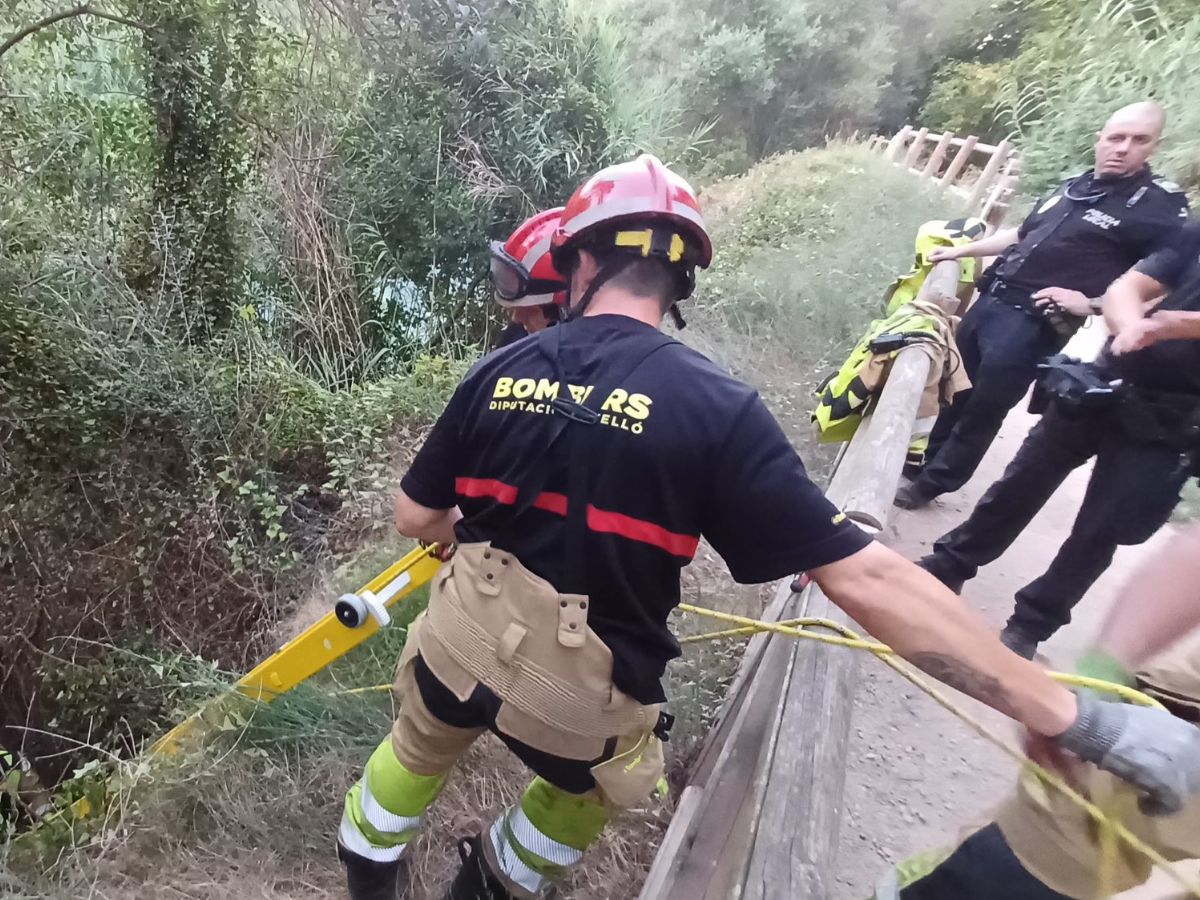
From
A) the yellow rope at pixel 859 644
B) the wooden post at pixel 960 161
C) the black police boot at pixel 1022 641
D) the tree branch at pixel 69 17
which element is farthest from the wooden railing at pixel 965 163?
the tree branch at pixel 69 17

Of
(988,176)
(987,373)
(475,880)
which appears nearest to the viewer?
(475,880)

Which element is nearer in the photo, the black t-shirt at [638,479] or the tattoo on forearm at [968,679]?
the tattoo on forearm at [968,679]

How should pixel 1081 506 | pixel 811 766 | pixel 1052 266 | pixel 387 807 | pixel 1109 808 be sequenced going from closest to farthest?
pixel 1109 808 < pixel 811 766 < pixel 387 807 < pixel 1081 506 < pixel 1052 266

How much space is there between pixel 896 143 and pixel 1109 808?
962 centimetres

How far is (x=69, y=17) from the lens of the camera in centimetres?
432

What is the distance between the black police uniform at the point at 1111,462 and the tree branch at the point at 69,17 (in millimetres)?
5322

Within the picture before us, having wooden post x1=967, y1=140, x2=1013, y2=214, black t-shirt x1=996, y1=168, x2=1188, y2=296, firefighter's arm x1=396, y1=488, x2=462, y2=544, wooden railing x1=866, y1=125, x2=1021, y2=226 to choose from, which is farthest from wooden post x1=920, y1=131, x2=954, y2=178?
firefighter's arm x1=396, y1=488, x2=462, y2=544

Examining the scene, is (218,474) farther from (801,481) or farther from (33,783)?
(801,481)

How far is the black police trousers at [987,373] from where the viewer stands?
357cm

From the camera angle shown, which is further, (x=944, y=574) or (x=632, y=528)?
(x=944, y=574)

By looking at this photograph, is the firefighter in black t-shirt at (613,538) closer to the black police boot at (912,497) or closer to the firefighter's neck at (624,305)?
the firefighter's neck at (624,305)

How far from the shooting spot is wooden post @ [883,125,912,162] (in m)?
9.09

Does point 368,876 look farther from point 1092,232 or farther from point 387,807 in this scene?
point 1092,232

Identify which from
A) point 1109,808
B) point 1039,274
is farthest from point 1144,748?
point 1039,274
